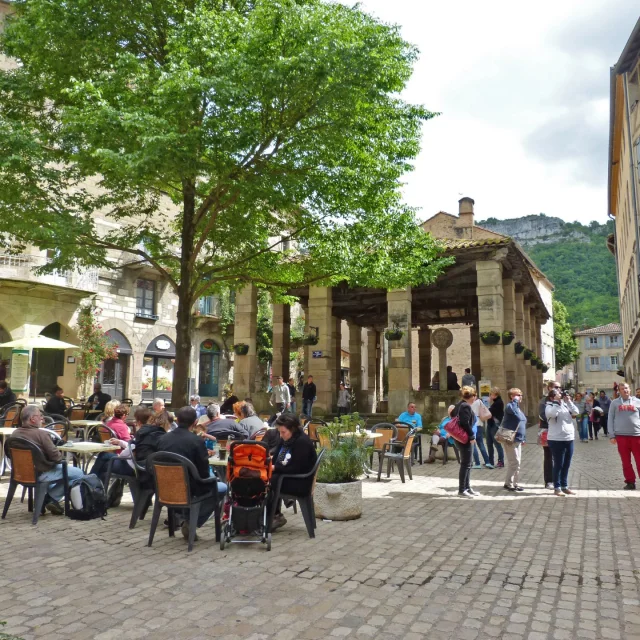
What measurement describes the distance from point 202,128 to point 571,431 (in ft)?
25.4

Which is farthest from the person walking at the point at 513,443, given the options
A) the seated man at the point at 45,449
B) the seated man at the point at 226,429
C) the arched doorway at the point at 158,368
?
the arched doorway at the point at 158,368

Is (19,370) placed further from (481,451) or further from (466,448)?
(466,448)

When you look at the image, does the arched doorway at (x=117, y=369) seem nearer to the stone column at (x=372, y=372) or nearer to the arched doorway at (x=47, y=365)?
the arched doorway at (x=47, y=365)

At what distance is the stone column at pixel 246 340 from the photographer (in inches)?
804

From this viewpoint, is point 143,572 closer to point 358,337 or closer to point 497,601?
point 497,601

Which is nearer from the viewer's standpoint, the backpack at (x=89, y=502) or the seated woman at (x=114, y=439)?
the backpack at (x=89, y=502)

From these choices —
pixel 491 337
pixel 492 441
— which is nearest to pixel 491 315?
pixel 491 337

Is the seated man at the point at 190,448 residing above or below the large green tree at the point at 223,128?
below

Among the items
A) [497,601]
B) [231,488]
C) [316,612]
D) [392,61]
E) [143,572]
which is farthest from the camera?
[392,61]

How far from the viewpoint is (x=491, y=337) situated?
1747 cm

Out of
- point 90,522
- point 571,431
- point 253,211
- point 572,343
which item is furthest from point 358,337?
point 572,343

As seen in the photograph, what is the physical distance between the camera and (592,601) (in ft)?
13.5

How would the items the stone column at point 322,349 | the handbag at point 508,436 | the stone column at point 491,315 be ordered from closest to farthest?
the handbag at point 508,436 → the stone column at point 491,315 → the stone column at point 322,349

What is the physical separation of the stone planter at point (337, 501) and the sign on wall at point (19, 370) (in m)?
14.7
